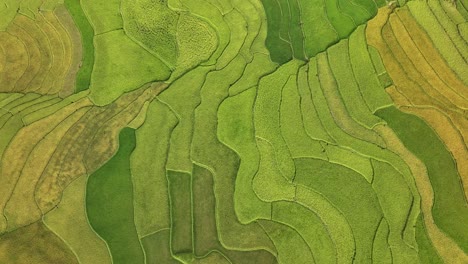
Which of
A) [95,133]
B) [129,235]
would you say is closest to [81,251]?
[129,235]

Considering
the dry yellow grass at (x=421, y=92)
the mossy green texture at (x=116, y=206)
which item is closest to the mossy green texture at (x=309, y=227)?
the dry yellow grass at (x=421, y=92)

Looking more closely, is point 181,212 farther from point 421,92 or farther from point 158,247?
point 421,92

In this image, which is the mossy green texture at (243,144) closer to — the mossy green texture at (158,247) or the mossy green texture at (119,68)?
the mossy green texture at (158,247)

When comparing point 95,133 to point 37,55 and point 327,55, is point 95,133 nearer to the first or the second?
point 37,55

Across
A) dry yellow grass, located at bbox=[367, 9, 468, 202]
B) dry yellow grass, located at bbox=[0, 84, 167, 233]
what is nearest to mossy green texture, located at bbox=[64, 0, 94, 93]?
dry yellow grass, located at bbox=[0, 84, 167, 233]

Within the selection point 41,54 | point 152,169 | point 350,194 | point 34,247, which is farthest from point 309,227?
point 41,54
